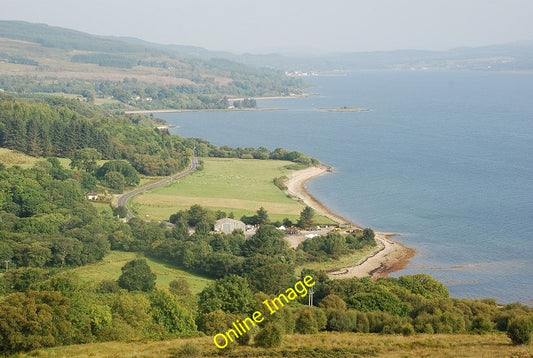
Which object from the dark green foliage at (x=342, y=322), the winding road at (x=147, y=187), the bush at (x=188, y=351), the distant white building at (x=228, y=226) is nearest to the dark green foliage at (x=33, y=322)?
the bush at (x=188, y=351)

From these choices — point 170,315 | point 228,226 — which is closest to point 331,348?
point 170,315

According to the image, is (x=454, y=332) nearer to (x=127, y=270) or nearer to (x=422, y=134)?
(x=127, y=270)

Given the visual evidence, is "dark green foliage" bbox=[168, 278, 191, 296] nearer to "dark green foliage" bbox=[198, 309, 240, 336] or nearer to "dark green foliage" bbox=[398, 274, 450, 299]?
"dark green foliage" bbox=[198, 309, 240, 336]

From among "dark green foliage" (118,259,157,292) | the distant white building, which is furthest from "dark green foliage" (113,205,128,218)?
"dark green foliage" (118,259,157,292)

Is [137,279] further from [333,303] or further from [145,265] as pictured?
[333,303]

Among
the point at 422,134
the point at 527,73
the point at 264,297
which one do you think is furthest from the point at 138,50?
the point at 264,297

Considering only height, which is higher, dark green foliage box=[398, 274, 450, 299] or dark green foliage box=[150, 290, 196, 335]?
dark green foliage box=[150, 290, 196, 335]
